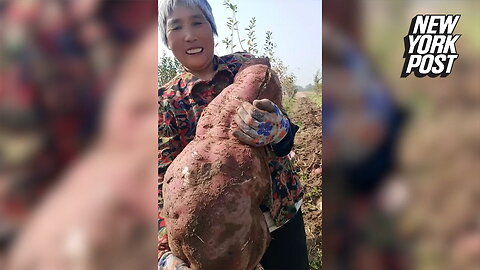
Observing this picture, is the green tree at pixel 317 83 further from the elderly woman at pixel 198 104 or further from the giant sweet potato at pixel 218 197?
the giant sweet potato at pixel 218 197

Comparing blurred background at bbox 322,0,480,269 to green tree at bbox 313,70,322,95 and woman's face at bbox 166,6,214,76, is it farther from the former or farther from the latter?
woman's face at bbox 166,6,214,76

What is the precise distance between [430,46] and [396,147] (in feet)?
1.44

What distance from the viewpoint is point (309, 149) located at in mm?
1937

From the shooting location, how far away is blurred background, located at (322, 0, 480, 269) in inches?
72.9

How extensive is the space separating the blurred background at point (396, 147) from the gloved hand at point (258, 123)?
312mm

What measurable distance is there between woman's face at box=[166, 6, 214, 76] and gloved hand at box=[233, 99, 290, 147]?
0.92 ft

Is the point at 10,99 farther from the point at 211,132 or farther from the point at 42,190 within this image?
the point at 211,132

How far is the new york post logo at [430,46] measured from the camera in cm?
186

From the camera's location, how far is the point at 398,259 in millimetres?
1914

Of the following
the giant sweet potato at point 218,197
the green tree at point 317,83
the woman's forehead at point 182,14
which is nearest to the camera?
the giant sweet potato at point 218,197

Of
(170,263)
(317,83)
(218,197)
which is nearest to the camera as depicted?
(218,197)

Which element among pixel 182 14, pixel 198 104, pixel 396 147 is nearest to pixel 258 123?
pixel 198 104

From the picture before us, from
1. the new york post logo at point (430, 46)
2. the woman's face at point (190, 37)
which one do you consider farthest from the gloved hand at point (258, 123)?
the new york post logo at point (430, 46)

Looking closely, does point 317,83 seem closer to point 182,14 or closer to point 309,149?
point 309,149
